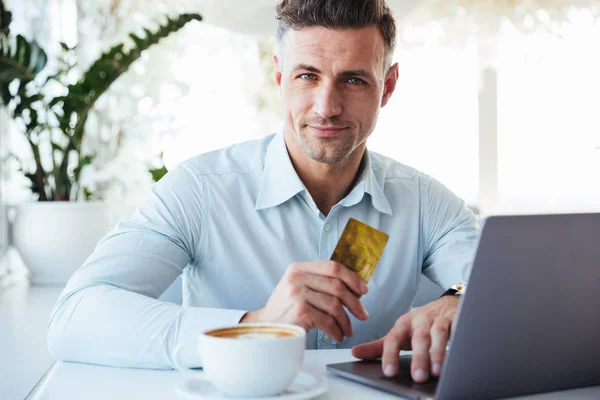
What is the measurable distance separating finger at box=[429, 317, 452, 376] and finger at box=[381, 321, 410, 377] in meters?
0.04

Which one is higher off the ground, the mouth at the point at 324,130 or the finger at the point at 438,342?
the mouth at the point at 324,130

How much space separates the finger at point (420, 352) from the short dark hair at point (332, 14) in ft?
2.44

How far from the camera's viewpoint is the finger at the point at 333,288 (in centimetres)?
95

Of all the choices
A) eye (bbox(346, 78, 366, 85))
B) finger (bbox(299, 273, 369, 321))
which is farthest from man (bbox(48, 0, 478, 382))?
finger (bbox(299, 273, 369, 321))

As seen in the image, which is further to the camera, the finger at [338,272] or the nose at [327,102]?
the nose at [327,102]

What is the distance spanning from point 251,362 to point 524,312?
0.91 ft

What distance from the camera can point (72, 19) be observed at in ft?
13.5

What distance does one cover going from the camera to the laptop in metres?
0.68

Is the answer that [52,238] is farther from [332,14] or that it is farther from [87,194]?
[332,14]

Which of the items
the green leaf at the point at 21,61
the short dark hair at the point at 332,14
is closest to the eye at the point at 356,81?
the short dark hair at the point at 332,14

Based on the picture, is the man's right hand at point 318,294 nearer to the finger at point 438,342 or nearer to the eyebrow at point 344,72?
the finger at point 438,342

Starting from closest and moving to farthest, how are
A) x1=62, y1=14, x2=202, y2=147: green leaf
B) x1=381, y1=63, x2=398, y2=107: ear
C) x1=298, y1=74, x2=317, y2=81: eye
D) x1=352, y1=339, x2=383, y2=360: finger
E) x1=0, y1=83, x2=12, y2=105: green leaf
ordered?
1. x1=352, y1=339, x2=383, y2=360: finger
2. x1=298, y1=74, x2=317, y2=81: eye
3. x1=381, y1=63, x2=398, y2=107: ear
4. x1=0, y1=83, x2=12, y2=105: green leaf
5. x1=62, y1=14, x2=202, y2=147: green leaf

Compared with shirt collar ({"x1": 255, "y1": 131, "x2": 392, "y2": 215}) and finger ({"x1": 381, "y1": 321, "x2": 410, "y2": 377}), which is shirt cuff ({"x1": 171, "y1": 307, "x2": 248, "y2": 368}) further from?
shirt collar ({"x1": 255, "y1": 131, "x2": 392, "y2": 215})

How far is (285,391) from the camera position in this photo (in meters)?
0.78
